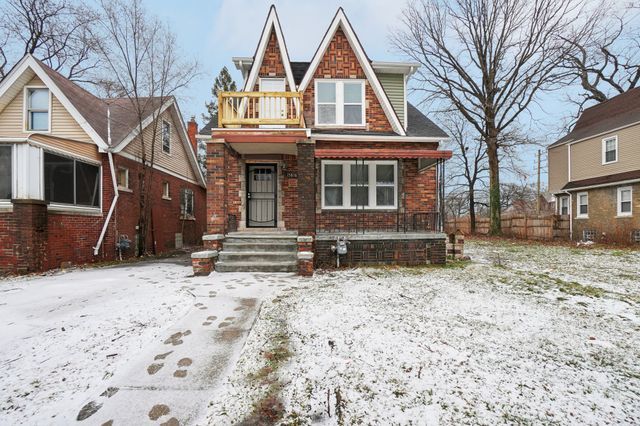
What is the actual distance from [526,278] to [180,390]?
7.05m

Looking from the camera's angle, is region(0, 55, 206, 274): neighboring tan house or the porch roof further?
the porch roof

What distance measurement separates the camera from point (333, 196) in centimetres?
953

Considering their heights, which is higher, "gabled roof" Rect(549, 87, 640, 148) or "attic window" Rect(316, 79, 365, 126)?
"gabled roof" Rect(549, 87, 640, 148)

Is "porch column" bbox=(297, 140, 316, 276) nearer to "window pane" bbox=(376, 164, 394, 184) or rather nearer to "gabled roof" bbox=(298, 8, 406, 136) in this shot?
"window pane" bbox=(376, 164, 394, 184)

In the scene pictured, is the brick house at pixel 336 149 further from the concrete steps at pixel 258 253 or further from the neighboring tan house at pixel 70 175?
the neighboring tan house at pixel 70 175

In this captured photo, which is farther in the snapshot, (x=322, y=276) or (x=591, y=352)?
(x=322, y=276)

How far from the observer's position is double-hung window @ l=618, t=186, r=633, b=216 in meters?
13.9

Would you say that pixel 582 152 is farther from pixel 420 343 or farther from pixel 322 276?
Answer: pixel 420 343

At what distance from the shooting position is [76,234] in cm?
845

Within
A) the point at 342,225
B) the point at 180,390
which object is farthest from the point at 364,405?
the point at 342,225

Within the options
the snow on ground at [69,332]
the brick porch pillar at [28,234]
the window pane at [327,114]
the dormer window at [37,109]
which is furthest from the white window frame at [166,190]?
the window pane at [327,114]

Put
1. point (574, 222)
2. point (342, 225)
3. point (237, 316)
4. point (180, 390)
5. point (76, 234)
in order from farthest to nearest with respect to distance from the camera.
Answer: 1. point (574, 222)
2. point (342, 225)
3. point (76, 234)
4. point (237, 316)
5. point (180, 390)

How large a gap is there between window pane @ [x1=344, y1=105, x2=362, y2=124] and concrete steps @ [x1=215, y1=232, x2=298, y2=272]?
190 inches

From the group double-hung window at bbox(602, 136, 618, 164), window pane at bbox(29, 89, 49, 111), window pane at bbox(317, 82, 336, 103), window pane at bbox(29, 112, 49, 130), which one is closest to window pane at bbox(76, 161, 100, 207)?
window pane at bbox(29, 112, 49, 130)
